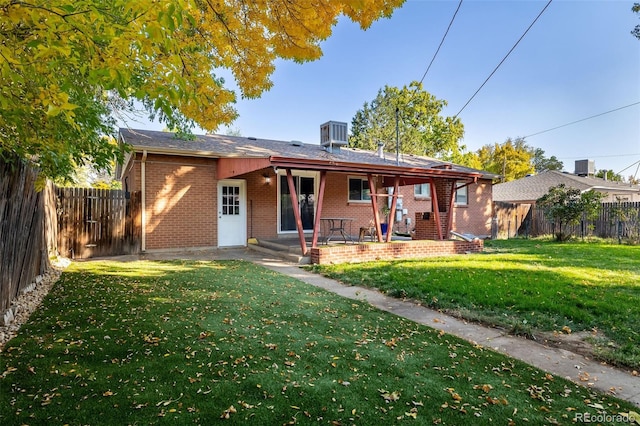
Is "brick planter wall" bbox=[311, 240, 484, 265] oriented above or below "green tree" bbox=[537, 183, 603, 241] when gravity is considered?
below

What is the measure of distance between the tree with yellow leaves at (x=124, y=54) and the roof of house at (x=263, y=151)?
3136 millimetres

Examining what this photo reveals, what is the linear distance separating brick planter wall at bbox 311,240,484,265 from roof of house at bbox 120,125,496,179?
2243 millimetres

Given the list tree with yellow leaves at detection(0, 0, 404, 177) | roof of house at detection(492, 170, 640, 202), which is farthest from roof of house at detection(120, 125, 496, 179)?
roof of house at detection(492, 170, 640, 202)

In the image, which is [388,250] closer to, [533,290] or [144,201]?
[533,290]

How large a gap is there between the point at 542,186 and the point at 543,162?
3574cm

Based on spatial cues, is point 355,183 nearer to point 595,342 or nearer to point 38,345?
point 595,342

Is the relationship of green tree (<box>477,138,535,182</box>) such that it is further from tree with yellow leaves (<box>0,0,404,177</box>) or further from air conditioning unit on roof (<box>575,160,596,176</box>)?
tree with yellow leaves (<box>0,0,404,177</box>)

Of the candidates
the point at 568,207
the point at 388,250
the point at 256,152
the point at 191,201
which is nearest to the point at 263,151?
the point at 256,152

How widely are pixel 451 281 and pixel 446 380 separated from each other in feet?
12.6

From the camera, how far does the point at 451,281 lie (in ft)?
21.6

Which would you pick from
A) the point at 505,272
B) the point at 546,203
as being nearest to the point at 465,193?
the point at 546,203

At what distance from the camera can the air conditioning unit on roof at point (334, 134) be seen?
54.4ft

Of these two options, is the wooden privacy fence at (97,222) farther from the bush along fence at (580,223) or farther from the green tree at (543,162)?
the green tree at (543,162)

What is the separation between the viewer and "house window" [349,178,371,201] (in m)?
15.1
